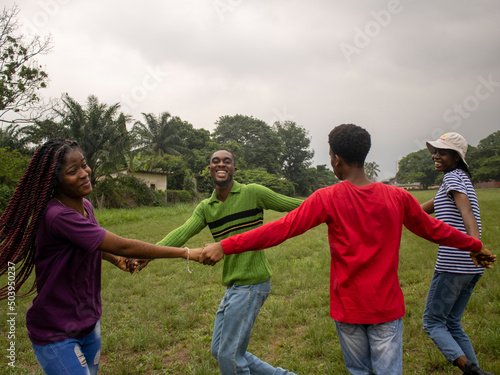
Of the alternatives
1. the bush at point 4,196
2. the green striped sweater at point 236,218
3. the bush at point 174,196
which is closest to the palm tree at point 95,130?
the bush at point 174,196

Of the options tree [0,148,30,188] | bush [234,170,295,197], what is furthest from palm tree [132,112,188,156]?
tree [0,148,30,188]

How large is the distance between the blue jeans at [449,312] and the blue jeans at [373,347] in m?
1.10

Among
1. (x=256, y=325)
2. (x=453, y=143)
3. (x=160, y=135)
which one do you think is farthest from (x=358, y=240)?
(x=160, y=135)

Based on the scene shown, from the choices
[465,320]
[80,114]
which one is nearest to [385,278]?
[465,320]

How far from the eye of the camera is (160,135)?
1896 inches

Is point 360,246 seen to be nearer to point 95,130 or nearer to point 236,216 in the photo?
point 236,216

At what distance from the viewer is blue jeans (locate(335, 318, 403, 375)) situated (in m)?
2.07

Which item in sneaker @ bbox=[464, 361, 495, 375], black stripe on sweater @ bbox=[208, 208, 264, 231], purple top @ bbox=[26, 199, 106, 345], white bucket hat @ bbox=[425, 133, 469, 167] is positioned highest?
white bucket hat @ bbox=[425, 133, 469, 167]

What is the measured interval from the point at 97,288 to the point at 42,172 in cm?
82

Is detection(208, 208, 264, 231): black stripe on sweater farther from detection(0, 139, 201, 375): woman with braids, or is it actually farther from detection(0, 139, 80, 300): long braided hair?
detection(0, 139, 80, 300): long braided hair

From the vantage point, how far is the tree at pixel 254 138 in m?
60.1

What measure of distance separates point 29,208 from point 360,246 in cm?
200

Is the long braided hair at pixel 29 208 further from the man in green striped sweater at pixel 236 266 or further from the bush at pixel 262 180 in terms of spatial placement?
the bush at pixel 262 180

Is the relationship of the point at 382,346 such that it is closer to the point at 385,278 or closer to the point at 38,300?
the point at 385,278
